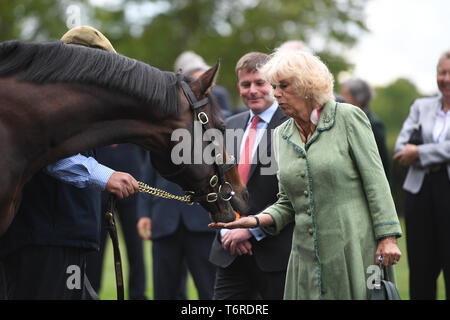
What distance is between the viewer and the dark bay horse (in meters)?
3.02

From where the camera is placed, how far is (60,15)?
19.0 m

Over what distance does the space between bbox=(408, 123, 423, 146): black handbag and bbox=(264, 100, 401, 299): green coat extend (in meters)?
2.57

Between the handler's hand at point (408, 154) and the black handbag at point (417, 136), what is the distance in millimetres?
149

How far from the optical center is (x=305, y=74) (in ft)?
11.3

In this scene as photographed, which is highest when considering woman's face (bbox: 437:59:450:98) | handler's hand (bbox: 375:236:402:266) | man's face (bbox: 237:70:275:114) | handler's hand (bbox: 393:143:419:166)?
woman's face (bbox: 437:59:450:98)

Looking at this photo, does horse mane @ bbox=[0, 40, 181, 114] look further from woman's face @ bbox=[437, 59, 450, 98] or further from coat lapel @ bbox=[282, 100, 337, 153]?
woman's face @ bbox=[437, 59, 450, 98]

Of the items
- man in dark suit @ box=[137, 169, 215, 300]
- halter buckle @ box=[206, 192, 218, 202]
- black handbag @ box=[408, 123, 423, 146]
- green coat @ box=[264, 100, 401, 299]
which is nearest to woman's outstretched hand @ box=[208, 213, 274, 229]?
halter buckle @ box=[206, 192, 218, 202]

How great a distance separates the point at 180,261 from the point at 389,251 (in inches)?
111

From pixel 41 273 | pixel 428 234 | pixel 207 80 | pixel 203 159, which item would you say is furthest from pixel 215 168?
pixel 428 234

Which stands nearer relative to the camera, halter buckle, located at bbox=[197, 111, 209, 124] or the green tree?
halter buckle, located at bbox=[197, 111, 209, 124]

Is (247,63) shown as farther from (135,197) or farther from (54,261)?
(135,197)

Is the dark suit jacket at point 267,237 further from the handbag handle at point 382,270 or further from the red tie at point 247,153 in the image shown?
the handbag handle at point 382,270

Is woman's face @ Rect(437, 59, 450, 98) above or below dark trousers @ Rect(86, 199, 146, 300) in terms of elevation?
above

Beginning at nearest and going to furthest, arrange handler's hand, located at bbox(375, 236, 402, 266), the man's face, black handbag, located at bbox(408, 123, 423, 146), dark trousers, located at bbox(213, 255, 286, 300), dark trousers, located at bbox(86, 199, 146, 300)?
handler's hand, located at bbox(375, 236, 402, 266) < dark trousers, located at bbox(213, 255, 286, 300) < the man's face < black handbag, located at bbox(408, 123, 423, 146) < dark trousers, located at bbox(86, 199, 146, 300)
